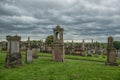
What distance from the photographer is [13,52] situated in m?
17.0

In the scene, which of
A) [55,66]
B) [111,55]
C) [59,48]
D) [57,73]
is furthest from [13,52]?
[111,55]

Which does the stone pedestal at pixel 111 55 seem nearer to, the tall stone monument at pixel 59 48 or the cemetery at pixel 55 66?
the cemetery at pixel 55 66

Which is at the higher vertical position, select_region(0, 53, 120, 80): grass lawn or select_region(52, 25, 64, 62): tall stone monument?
select_region(52, 25, 64, 62): tall stone monument

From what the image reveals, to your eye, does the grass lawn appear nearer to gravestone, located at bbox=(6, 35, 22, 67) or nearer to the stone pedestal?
gravestone, located at bbox=(6, 35, 22, 67)

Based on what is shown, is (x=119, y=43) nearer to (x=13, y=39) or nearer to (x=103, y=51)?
(x=103, y=51)

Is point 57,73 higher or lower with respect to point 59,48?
lower

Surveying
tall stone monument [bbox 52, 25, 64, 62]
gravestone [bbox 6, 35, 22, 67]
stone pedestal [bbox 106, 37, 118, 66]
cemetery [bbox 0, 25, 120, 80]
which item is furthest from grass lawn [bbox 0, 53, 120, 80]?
tall stone monument [bbox 52, 25, 64, 62]

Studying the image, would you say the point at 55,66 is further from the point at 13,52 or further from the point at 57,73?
the point at 13,52

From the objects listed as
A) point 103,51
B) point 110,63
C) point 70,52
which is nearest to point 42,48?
point 70,52

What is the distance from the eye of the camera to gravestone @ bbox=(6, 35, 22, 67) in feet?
54.6

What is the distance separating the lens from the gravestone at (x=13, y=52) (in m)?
16.7

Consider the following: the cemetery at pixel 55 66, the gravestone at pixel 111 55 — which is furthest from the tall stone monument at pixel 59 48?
the gravestone at pixel 111 55

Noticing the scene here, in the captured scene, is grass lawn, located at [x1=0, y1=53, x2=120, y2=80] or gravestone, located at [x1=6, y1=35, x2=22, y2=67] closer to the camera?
grass lawn, located at [x1=0, y1=53, x2=120, y2=80]

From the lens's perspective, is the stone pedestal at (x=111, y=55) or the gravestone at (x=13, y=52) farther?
the stone pedestal at (x=111, y=55)
